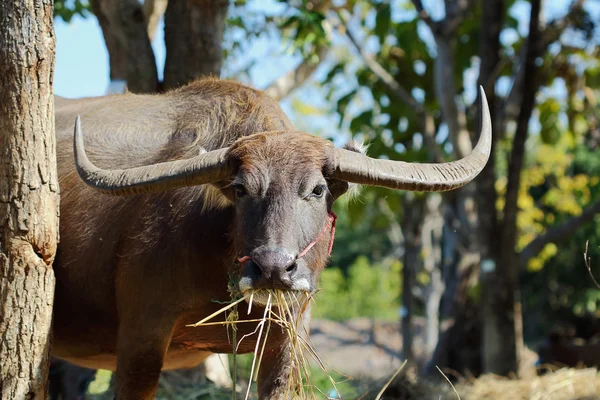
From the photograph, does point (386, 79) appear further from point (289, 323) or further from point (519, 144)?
point (289, 323)

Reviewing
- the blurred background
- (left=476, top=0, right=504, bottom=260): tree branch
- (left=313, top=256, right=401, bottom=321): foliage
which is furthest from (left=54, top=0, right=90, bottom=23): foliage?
(left=313, top=256, right=401, bottom=321): foliage

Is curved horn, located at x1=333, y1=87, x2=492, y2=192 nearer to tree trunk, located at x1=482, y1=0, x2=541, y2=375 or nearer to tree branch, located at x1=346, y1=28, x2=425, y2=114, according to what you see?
tree trunk, located at x1=482, y1=0, x2=541, y2=375

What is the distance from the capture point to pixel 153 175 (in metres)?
4.10

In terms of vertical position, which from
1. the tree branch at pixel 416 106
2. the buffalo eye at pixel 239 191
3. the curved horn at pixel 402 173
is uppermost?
the tree branch at pixel 416 106

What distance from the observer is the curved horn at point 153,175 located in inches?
160

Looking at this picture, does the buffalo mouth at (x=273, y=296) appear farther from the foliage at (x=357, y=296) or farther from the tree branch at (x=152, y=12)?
the foliage at (x=357, y=296)

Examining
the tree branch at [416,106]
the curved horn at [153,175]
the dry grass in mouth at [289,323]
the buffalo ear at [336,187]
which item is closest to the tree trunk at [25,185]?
the curved horn at [153,175]

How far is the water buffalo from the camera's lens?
13.3 feet

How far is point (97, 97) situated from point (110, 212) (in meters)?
1.62

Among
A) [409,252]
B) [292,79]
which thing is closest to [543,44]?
[292,79]

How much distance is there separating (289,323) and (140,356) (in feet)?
2.93

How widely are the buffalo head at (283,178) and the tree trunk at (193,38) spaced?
10.4ft

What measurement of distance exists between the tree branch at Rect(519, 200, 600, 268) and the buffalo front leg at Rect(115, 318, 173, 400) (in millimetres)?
5298

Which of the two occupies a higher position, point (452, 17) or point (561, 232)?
point (452, 17)
